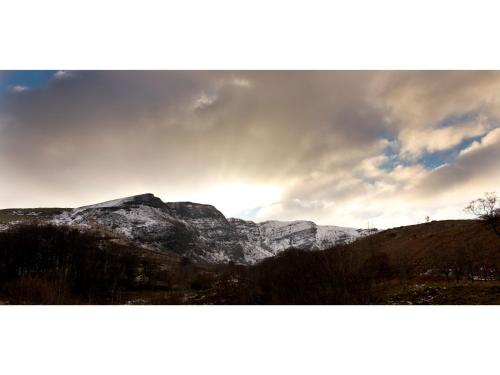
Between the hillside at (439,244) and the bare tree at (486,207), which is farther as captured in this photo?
the hillside at (439,244)

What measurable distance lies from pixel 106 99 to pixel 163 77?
3.61m

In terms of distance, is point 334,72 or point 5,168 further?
point 5,168

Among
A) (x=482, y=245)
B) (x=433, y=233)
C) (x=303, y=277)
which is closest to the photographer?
(x=303, y=277)

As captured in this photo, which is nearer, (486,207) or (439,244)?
(486,207)

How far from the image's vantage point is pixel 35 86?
14.1 meters

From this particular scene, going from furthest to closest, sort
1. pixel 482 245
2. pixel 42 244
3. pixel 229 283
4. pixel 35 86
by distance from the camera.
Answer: pixel 42 244 → pixel 482 245 → pixel 229 283 → pixel 35 86

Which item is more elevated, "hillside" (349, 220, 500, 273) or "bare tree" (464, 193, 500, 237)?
"bare tree" (464, 193, 500, 237)

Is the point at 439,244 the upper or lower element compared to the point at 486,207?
lower

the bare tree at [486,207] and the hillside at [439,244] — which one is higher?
the bare tree at [486,207]

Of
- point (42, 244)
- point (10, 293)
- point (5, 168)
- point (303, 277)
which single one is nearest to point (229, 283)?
point (303, 277)

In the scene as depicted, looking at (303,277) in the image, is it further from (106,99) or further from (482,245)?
(482,245)

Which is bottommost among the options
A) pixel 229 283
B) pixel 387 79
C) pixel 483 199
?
pixel 229 283

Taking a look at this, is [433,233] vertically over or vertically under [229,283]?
over

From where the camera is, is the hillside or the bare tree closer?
the bare tree
